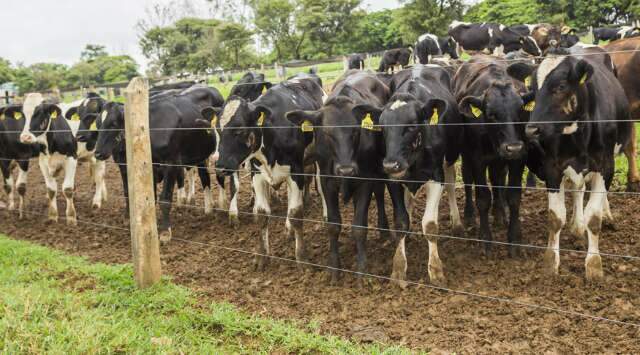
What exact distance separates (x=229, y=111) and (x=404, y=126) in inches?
89.0

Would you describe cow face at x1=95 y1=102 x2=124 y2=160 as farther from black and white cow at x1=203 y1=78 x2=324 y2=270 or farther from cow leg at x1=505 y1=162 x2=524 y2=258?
cow leg at x1=505 y1=162 x2=524 y2=258

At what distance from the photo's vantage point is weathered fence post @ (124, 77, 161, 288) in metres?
5.79

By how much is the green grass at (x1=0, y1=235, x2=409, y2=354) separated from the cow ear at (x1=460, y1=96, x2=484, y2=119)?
276 cm

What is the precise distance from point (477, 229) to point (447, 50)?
14523 mm

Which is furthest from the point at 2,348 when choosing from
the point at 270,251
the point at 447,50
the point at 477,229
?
the point at 447,50

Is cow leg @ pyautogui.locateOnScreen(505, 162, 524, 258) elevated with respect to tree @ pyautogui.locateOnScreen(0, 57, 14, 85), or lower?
lower

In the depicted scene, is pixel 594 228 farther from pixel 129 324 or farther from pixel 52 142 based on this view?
pixel 52 142

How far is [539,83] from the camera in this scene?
5523 millimetres

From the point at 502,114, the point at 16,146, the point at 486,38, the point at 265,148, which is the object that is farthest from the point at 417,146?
the point at 486,38

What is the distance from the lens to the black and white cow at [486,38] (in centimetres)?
2239

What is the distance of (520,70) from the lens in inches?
253

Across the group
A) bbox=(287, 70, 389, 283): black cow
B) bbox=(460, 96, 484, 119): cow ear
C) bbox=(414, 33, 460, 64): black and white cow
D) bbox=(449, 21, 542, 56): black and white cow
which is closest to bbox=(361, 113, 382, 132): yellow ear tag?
bbox=(287, 70, 389, 283): black cow

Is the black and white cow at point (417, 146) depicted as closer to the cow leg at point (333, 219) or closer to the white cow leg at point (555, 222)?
the cow leg at point (333, 219)

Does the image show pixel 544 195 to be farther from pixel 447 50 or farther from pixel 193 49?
pixel 193 49
